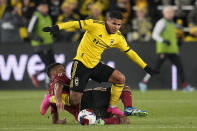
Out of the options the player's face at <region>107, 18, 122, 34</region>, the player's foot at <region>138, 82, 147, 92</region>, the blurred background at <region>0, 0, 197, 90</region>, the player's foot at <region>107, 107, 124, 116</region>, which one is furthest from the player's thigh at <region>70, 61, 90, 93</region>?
the player's foot at <region>138, 82, 147, 92</region>

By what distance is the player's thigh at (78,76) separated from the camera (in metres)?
11.5

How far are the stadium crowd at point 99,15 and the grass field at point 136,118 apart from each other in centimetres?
230

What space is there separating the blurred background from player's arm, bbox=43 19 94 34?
9011mm

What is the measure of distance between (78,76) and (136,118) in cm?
201

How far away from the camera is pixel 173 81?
2142 centimetres

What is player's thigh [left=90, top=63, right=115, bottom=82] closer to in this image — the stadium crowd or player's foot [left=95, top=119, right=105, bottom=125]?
player's foot [left=95, top=119, right=105, bottom=125]

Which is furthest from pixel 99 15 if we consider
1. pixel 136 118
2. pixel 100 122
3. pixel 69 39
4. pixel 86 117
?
pixel 86 117

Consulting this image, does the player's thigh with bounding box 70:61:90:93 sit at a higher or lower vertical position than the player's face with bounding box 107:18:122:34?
lower

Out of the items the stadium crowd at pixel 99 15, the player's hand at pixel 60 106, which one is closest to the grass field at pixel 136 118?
the player's hand at pixel 60 106

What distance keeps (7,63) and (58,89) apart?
10.4 meters

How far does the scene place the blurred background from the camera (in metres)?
21.2

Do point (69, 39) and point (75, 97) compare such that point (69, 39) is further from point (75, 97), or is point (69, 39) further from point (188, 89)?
point (75, 97)

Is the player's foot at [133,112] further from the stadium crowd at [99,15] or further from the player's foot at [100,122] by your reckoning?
the stadium crowd at [99,15]

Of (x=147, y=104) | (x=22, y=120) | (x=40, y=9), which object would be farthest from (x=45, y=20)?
(x=22, y=120)
